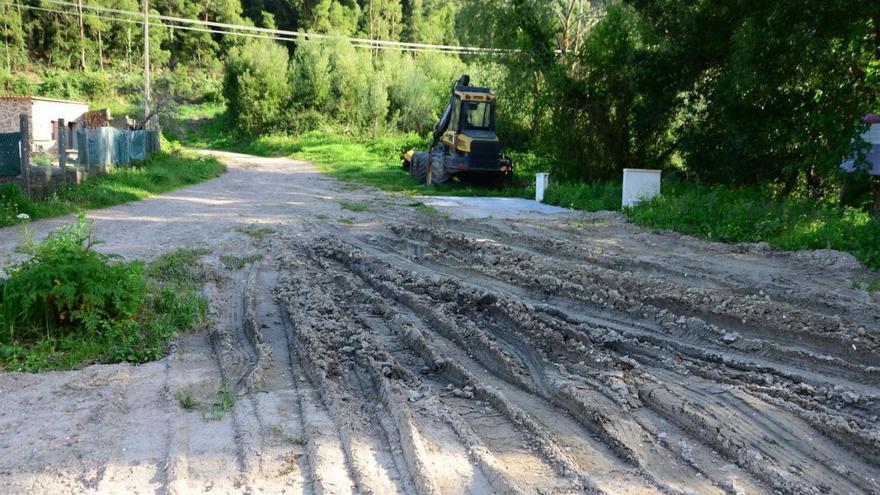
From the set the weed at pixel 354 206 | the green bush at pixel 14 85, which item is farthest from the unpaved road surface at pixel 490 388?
the green bush at pixel 14 85

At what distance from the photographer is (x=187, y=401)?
16.2ft

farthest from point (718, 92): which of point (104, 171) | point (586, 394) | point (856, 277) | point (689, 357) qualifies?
point (104, 171)

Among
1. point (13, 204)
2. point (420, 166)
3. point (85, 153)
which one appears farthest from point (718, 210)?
point (85, 153)

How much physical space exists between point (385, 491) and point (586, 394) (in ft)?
6.22

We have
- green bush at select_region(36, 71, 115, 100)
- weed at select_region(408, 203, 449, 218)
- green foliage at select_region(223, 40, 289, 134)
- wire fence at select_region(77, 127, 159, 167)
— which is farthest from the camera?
green bush at select_region(36, 71, 115, 100)

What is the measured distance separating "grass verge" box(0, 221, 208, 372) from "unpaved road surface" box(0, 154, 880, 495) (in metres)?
0.31

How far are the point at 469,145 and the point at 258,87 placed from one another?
112 ft

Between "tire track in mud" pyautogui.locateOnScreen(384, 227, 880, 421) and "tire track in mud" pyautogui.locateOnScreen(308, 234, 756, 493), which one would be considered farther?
"tire track in mud" pyautogui.locateOnScreen(384, 227, 880, 421)

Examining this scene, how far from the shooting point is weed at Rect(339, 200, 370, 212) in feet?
52.1

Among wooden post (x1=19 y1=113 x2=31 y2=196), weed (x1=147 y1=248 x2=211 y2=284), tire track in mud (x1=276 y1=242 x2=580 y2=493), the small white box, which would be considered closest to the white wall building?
wooden post (x1=19 y1=113 x2=31 y2=196)

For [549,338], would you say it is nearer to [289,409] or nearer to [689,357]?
[689,357]

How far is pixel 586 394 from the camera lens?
5098 mm

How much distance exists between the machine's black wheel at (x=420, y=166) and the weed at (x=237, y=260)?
42.3 ft

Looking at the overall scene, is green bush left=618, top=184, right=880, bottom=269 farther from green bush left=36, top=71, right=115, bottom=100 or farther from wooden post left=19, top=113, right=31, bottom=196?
green bush left=36, top=71, right=115, bottom=100
